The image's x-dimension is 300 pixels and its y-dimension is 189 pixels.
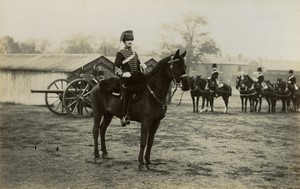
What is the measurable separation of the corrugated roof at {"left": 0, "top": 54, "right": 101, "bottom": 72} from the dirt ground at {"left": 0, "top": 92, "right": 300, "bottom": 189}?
3.36ft

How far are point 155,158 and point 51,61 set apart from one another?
3471 mm

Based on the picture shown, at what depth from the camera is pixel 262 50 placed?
491 centimetres

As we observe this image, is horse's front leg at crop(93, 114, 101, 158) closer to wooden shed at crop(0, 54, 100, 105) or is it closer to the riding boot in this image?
the riding boot

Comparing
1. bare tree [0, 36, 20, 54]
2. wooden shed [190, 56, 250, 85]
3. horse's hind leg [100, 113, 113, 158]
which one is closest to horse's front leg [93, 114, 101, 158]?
horse's hind leg [100, 113, 113, 158]

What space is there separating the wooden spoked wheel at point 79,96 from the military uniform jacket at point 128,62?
125 inches

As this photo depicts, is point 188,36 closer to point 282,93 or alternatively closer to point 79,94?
point 79,94

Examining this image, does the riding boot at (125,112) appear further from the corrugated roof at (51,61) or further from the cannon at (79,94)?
the cannon at (79,94)

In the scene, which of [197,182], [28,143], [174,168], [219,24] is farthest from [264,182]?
[28,143]

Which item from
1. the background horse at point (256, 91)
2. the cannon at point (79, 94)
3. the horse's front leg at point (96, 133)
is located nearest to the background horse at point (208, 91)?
the background horse at point (256, 91)

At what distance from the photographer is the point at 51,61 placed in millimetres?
6957

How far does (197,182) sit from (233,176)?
468mm

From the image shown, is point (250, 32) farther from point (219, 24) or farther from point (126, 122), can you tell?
point (126, 122)

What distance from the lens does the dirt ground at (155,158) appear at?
383cm

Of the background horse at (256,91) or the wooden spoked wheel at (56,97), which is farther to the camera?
the background horse at (256,91)
